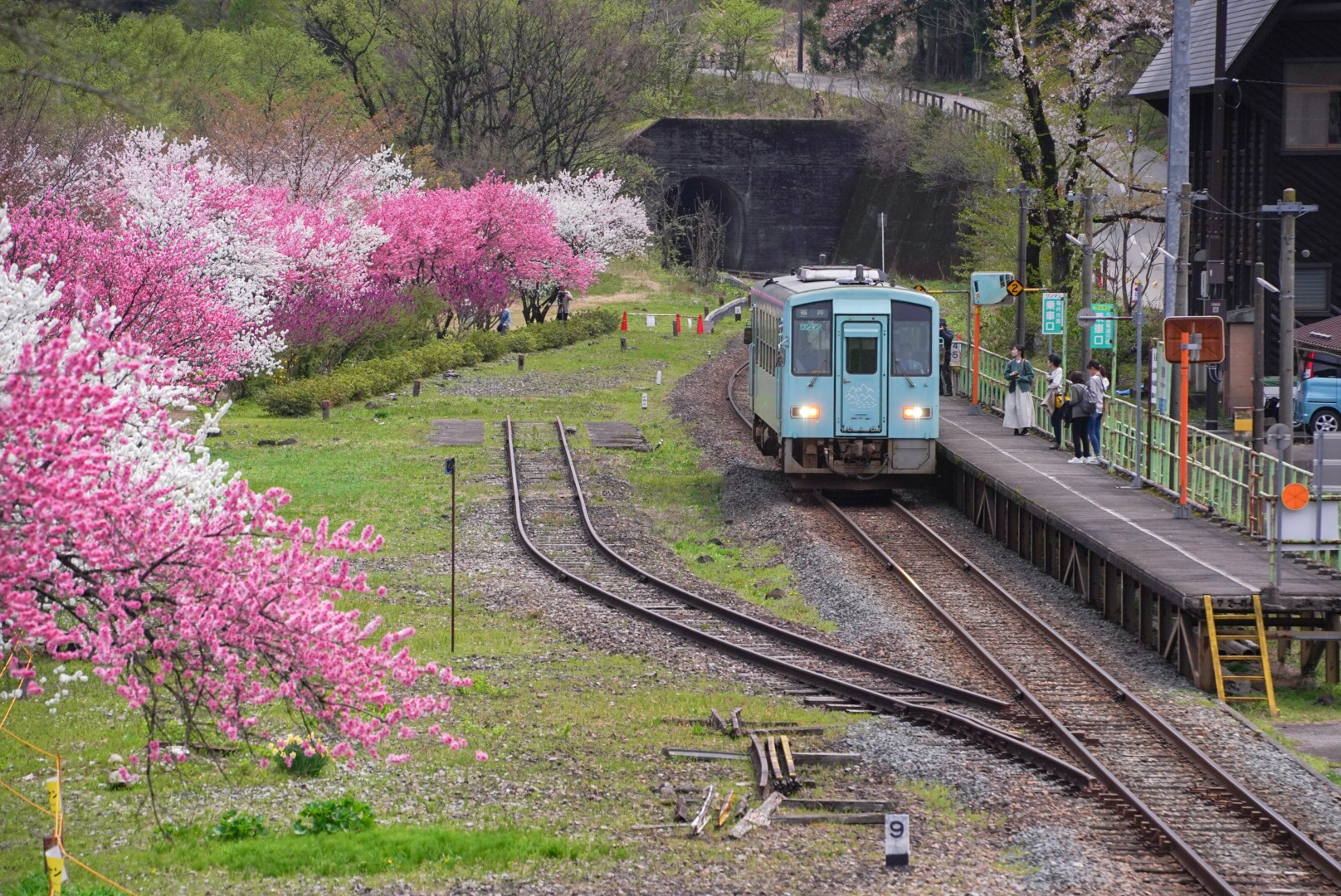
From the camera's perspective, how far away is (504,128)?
6212 cm

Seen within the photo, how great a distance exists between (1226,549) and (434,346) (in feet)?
90.0

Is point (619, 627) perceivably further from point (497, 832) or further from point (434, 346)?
point (434, 346)

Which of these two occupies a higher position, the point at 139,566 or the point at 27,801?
the point at 139,566

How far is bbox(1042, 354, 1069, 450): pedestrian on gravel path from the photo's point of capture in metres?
25.4

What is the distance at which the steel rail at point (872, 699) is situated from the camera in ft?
40.1

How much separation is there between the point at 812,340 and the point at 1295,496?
29.7ft

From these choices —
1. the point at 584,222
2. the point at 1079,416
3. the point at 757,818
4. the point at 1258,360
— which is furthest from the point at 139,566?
the point at 584,222

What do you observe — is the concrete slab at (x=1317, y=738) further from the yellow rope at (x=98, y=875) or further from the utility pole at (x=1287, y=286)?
the yellow rope at (x=98, y=875)

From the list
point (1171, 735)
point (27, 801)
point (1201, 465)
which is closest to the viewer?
point (27, 801)

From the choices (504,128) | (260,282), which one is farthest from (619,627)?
(504,128)

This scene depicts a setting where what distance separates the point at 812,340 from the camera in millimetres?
23375

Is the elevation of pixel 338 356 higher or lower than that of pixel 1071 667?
higher

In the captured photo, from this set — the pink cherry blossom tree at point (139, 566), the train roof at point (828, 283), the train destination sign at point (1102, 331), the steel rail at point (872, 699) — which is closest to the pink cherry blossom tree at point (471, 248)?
the train roof at point (828, 283)

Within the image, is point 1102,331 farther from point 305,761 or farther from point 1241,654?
point 305,761
